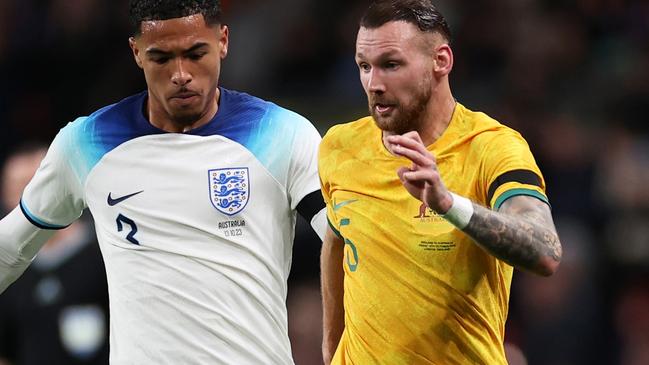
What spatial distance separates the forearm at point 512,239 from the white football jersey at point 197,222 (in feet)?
3.89

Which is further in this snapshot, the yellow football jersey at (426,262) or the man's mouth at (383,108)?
the man's mouth at (383,108)

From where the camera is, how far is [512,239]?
4434 millimetres

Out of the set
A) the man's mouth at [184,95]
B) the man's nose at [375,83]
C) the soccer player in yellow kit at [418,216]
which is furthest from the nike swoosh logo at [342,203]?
the man's mouth at [184,95]

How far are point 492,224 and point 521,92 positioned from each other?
6.25 m

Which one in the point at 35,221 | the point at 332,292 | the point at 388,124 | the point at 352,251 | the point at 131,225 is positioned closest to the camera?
the point at 388,124

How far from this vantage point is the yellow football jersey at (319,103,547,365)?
16.1ft

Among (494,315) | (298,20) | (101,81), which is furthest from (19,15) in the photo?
(494,315)

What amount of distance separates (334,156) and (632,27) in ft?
20.8

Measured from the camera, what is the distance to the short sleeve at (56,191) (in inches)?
221

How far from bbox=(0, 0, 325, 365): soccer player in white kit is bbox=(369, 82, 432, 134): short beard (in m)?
0.54

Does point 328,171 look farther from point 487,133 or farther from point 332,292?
point 487,133

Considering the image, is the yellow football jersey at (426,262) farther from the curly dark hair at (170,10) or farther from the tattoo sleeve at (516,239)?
the curly dark hair at (170,10)

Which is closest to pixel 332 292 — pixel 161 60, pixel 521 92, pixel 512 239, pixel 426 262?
pixel 426 262

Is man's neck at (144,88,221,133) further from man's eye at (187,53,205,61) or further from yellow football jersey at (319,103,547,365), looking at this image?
yellow football jersey at (319,103,547,365)
